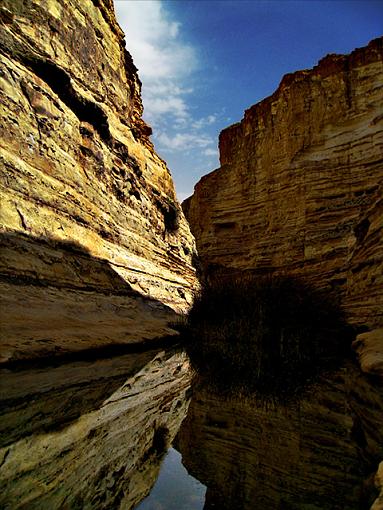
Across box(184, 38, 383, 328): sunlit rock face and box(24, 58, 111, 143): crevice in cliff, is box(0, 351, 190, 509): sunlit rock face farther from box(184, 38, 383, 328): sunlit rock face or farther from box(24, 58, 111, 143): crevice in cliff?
box(184, 38, 383, 328): sunlit rock face

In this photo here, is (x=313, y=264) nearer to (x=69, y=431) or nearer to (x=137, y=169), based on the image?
(x=137, y=169)

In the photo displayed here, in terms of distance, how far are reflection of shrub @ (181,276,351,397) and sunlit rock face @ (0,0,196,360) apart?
1089 millimetres

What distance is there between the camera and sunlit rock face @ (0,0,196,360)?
19.8 feet

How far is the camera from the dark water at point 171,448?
1.88 meters

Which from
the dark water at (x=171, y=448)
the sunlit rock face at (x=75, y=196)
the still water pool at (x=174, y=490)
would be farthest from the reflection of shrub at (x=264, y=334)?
the still water pool at (x=174, y=490)

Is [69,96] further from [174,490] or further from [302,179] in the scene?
[302,179]

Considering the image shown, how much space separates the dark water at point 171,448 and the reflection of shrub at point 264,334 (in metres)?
1.26

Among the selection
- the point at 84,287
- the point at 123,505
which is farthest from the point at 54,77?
the point at 123,505

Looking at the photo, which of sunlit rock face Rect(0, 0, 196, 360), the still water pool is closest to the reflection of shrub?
sunlit rock face Rect(0, 0, 196, 360)

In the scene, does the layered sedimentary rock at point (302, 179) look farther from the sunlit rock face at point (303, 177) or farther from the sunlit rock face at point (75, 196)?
the sunlit rock face at point (75, 196)

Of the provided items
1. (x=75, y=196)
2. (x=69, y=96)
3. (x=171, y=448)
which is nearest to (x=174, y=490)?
(x=171, y=448)

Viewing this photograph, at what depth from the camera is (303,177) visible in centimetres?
1717

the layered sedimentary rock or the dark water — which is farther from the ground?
the layered sedimentary rock

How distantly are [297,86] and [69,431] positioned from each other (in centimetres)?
1902
